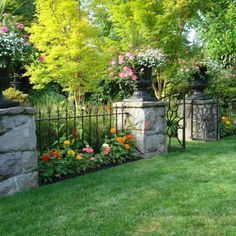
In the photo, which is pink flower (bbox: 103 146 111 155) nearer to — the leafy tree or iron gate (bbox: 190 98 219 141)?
iron gate (bbox: 190 98 219 141)

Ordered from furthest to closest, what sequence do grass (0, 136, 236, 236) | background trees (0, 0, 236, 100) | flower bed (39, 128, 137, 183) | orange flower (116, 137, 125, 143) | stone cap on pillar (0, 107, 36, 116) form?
background trees (0, 0, 236, 100)
orange flower (116, 137, 125, 143)
flower bed (39, 128, 137, 183)
stone cap on pillar (0, 107, 36, 116)
grass (0, 136, 236, 236)

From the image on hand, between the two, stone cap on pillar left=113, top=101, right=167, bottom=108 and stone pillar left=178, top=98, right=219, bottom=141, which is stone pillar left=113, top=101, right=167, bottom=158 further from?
stone pillar left=178, top=98, right=219, bottom=141

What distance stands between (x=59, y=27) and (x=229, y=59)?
4.25 metres

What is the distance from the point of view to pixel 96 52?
363 inches

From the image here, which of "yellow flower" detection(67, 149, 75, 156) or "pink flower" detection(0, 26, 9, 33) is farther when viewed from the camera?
"yellow flower" detection(67, 149, 75, 156)

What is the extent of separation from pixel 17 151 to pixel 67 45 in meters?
5.70

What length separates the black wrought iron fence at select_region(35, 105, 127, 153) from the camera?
184 inches

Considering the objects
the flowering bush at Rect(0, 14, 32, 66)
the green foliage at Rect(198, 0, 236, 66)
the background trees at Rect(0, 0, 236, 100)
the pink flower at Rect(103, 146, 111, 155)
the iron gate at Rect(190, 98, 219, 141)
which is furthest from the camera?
the background trees at Rect(0, 0, 236, 100)

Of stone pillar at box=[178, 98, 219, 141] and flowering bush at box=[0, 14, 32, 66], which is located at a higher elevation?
flowering bush at box=[0, 14, 32, 66]

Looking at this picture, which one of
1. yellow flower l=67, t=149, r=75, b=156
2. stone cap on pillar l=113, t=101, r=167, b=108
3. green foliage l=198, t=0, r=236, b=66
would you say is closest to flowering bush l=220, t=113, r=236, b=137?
green foliage l=198, t=0, r=236, b=66

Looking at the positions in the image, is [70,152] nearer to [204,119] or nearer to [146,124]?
[146,124]

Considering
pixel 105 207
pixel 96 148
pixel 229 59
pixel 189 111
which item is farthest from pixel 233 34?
pixel 105 207

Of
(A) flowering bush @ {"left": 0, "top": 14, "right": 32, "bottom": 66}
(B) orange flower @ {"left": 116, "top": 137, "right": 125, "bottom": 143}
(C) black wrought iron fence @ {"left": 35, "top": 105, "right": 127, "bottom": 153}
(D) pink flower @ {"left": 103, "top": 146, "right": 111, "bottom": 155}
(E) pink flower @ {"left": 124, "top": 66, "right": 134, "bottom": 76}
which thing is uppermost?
(A) flowering bush @ {"left": 0, "top": 14, "right": 32, "bottom": 66}

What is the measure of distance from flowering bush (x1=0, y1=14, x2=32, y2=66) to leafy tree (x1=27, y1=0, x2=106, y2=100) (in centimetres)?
463
